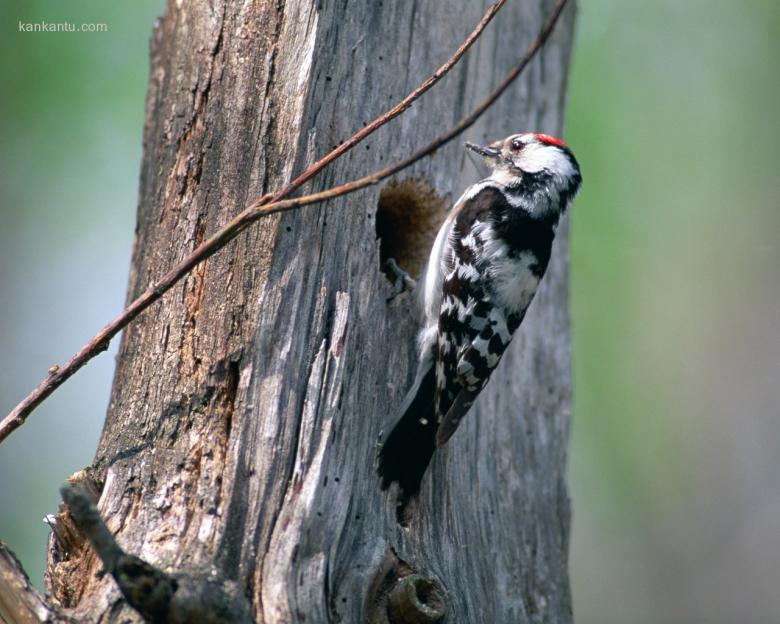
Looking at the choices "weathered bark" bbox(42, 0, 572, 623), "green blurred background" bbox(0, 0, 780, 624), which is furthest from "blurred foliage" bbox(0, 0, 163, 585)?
"weathered bark" bbox(42, 0, 572, 623)

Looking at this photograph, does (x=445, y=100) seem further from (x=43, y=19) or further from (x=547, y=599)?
(x=43, y=19)

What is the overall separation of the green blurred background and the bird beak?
11.3 ft

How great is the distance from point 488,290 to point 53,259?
462cm

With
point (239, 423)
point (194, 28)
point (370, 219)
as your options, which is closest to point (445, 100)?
point (370, 219)

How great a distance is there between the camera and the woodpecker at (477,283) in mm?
3705

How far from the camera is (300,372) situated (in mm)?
3389

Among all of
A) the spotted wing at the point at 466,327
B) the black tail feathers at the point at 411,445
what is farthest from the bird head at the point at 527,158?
the black tail feathers at the point at 411,445

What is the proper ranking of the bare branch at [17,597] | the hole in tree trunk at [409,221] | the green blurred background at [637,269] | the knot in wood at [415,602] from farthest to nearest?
the green blurred background at [637,269]
the hole in tree trunk at [409,221]
the knot in wood at [415,602]
the bare branch at [17,597]

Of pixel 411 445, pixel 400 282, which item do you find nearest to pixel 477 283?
pixel 400 282

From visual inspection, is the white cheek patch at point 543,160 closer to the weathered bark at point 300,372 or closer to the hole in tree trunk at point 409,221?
the weathered bark at point 300,372

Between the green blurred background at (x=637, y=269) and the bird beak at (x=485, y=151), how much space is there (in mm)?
3436

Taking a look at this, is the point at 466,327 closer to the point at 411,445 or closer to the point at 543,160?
the point at 411,445

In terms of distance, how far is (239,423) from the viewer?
3250 millimetres

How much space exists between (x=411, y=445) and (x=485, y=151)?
1.75 metres
